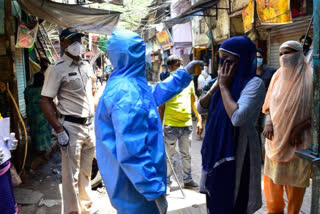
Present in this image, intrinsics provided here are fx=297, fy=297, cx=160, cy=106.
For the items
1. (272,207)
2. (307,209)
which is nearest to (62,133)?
(272,207)

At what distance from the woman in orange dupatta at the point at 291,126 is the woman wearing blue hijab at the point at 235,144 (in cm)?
100

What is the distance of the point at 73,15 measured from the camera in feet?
20.7

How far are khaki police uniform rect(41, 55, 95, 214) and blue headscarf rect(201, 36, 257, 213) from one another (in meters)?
1.75

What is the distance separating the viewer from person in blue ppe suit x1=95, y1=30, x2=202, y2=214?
183 centimetres

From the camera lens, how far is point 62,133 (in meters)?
3.40

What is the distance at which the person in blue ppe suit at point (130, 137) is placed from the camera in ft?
6.00

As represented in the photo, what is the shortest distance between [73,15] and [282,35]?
207 inches

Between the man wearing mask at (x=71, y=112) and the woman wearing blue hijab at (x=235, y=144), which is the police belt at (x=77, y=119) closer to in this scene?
the man wearing mask at (x=71, y=112)

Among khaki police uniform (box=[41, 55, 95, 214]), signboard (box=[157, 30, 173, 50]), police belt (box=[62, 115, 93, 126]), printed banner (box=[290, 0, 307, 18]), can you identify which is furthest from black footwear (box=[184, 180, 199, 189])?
signboard (box=[157, 30, 173, 50])

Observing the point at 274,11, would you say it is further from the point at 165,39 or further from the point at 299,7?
the point at 165,39

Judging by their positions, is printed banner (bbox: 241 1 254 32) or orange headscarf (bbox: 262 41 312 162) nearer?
orange headscarf (bbox: 262 41 312 162)

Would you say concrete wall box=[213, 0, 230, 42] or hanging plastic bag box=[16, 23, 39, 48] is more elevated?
concrete wall box=[213, 0, 230, 42]

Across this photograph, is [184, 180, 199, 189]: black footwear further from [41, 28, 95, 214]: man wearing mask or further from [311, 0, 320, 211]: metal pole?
[311, 0, 320, 211]: metal pole

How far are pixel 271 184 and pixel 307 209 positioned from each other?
0.80 metres
